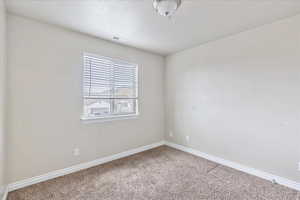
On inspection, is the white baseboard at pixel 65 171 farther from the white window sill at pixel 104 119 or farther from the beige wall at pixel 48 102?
the white window sill at pixel 104 119

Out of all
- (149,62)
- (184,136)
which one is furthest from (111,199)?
(149,62)

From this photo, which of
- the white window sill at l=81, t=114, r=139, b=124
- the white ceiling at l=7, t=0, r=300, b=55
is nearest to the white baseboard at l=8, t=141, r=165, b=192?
the white window sill at l=81, t=114, r=139, b=124

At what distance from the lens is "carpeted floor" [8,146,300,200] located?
6.00 feet

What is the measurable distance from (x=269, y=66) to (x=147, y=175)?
2727 mm

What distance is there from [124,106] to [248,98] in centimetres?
252

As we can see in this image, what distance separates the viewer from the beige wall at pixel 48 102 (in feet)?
6.45

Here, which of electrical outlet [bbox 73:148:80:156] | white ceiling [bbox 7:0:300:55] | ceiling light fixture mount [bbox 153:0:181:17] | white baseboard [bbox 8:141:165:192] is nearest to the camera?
ceiling light fixture mount [bbox 153:0:181:17]

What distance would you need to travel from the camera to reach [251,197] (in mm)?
1809

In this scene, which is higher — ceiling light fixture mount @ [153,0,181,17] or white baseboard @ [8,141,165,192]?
ceiling light fixture mount @ [153,0,181,17]

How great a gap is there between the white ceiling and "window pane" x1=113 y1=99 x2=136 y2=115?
1371 millimetres

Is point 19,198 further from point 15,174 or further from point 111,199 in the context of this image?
point 111,199

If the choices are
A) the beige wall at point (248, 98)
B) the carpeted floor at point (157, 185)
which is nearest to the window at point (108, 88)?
the carpeted floor at point (157, 185)

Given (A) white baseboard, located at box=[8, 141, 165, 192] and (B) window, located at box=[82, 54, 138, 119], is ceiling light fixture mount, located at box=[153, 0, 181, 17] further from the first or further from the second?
(A) white baseboard, located at box=[8, 141, 165, 192]

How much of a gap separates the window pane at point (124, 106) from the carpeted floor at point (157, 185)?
3.71 ft
